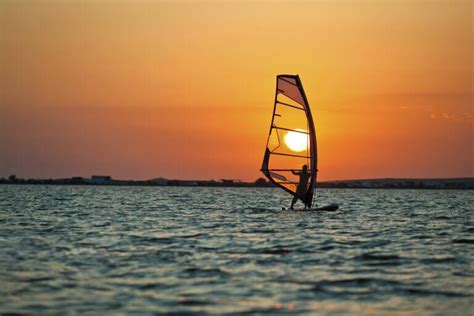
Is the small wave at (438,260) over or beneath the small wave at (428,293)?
over

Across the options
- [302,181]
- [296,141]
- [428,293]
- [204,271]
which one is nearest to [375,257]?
[428,293]

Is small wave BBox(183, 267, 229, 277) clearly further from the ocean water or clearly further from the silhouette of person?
the silhouette of person

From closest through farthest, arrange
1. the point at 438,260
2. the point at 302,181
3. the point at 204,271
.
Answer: the point at 204,271 < the point at 438,260 < the point at 302,181

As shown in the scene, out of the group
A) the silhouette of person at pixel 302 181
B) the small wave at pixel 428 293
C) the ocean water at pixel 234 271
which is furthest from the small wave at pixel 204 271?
the silhouette of person at pixel 302 181

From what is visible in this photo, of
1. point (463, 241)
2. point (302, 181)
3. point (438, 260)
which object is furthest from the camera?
point (302, 181)

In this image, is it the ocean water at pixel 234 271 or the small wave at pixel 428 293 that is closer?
the ocean water at pixel 234 271

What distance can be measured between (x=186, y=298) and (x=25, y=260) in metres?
5.82

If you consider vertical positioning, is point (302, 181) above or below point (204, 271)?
above

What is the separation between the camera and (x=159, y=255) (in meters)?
17.5

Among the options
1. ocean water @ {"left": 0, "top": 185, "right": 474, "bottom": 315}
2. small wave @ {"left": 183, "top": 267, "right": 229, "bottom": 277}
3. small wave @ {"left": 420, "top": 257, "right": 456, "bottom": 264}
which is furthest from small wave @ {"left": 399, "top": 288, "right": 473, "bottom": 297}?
small wave @ {"left": 420, "top": 257, "right": 456, "bottom": 264}

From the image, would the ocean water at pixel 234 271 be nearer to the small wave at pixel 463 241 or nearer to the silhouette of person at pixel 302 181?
the small wave at pixel 463 241

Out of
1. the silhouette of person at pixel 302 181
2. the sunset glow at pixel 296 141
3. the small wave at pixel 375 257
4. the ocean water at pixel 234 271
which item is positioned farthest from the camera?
the sunset glow at pixel 296 141

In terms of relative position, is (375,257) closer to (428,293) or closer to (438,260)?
(438,260)

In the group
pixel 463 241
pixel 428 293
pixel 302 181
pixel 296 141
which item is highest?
pixel 296 141
